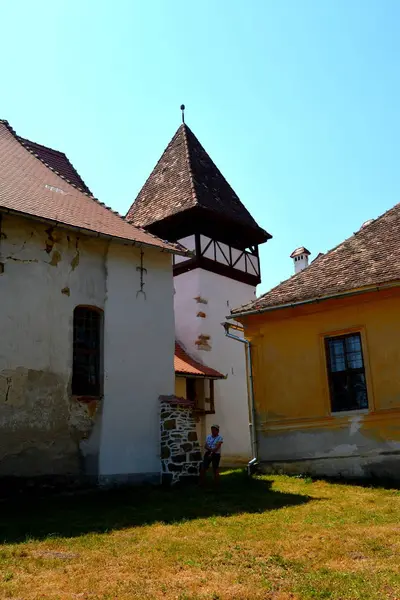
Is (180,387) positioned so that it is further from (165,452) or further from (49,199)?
(49,199)

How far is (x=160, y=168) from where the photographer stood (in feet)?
86.1

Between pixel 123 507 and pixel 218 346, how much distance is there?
12.2m

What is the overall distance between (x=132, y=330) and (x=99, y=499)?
387cm

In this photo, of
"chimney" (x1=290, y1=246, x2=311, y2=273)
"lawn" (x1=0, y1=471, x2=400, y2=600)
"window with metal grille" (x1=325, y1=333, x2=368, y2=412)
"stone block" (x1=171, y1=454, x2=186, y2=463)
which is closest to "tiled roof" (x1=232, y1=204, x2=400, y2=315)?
"window with metal grille" (x1=325, y1=333, x2=368, y2=412)

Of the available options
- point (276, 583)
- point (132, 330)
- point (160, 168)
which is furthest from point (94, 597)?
point (160, 168)

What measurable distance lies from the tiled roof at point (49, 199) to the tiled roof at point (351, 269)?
2728mm

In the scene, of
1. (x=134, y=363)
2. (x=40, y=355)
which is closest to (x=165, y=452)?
(x=134, y=363)

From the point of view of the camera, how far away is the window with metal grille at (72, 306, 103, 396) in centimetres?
1238

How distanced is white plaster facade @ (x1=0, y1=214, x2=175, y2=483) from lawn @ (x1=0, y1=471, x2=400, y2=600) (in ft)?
3.57

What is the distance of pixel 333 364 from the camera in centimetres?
1347

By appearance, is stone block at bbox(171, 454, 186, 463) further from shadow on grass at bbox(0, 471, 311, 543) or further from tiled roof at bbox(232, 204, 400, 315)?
tiled roof at bbox(232, 204, 400, 315)

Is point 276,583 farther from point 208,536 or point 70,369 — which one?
point 70,369

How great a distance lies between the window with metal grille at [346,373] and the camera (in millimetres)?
13023

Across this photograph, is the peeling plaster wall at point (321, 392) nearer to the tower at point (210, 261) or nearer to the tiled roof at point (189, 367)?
the tiled roof at point (189, 367)
